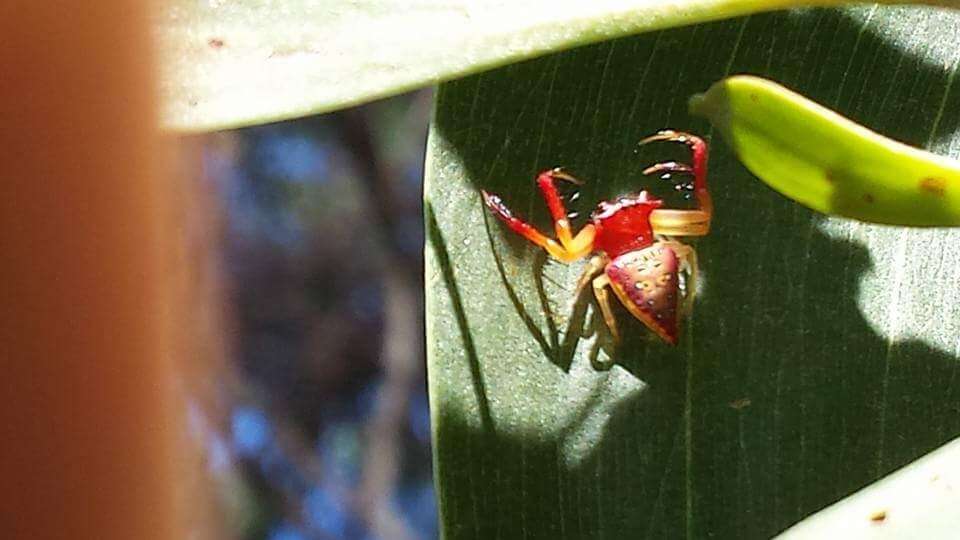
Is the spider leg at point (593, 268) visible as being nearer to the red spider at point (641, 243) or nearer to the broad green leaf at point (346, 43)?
the red spider at point (641, 243)

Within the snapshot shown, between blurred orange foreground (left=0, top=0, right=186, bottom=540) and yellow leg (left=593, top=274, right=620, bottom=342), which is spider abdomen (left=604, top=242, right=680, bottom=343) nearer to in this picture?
yellow leg (left=593, top=274, right=620, bottom=342)

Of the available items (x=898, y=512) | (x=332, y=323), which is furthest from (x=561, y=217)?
(x=332, y=323)

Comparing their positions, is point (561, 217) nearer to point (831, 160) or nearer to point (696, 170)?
point (696, 170)

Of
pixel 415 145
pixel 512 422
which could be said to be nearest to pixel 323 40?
pixel 512 422

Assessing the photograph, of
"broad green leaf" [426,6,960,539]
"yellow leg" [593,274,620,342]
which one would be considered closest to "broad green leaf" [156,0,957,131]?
"broad green leaf" [426,6,960,539]

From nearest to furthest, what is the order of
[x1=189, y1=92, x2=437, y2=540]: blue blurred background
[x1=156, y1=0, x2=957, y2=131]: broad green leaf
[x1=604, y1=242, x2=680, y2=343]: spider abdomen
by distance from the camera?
[x1=156, y1=0, x2=957, y2=131]: broad green leaf < [x1=604, y1=242, x2=680, y2=343]: spider abdomen < [x1=189, y1=92, x2=437, y2=540]: blue blurred background

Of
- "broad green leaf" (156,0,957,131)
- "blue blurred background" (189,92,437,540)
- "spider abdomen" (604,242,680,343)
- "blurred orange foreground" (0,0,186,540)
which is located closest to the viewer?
"blurred orange foreground" (0,0,186,540)
